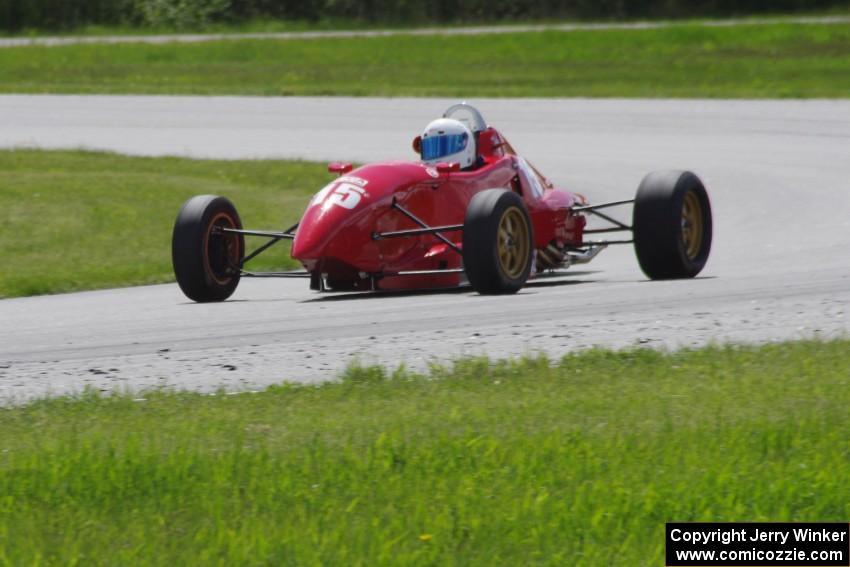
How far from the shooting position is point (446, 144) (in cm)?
1302

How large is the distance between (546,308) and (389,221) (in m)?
1.81

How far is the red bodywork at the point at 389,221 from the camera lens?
1162cm

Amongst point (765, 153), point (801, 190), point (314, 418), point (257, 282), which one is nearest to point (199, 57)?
point (765, 153)

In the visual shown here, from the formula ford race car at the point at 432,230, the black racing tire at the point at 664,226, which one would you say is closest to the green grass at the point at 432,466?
the formula ford race car at the point at 432,230

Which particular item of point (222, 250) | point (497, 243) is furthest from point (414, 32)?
point (497, 243)

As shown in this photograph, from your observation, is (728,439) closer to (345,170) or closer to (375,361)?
(375,361)

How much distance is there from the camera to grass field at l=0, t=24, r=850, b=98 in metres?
33.6

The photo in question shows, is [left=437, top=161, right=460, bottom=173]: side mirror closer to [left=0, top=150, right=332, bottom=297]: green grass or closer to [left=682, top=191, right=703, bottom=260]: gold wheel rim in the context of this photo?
[left=682, top=191, right=703, bottom=260]: gold wheel rim

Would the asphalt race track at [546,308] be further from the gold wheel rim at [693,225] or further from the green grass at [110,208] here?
the green grass at [110,208]

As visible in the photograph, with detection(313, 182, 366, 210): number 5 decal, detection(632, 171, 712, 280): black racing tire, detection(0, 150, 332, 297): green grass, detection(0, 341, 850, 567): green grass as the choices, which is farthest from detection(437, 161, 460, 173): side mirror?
detection(0, 341, 850, 567): green grass

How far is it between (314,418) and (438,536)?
6.23 feet

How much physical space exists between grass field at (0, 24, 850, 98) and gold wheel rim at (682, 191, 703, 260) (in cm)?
1804

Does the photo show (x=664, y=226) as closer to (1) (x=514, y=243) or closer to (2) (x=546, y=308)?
(1) (x=514, y=243)

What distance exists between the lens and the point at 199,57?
43.8 metres
